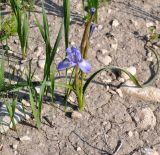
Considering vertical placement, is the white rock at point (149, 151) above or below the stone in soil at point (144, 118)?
below

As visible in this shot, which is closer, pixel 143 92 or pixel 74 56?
pixel 74 56

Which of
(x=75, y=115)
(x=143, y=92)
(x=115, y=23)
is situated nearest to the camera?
(x=75, y=115)

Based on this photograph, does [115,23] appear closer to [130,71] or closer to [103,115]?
[130,71]

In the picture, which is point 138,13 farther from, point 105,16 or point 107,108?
point 107,108

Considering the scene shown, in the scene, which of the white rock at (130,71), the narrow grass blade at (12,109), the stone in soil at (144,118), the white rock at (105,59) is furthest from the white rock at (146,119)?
the narrow grass blade at (12,109)

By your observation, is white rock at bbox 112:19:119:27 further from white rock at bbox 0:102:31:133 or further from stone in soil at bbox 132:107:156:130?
white rock at bbox 0:102:31:133

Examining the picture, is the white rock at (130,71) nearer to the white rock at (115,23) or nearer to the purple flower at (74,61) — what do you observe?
the white rock at (115,23)

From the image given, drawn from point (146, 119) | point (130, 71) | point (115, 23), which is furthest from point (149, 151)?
point (115, 23)

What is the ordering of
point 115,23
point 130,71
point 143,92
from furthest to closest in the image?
point 115,23
point 130,71
point 143,92
